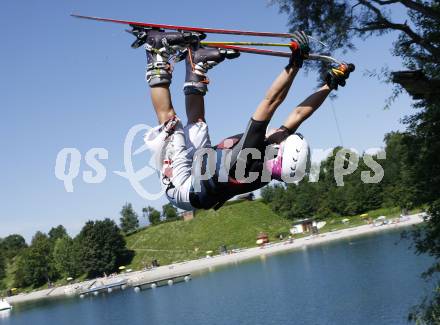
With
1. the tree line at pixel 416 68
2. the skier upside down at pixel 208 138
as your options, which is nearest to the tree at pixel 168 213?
the tree line at pixel 416 68

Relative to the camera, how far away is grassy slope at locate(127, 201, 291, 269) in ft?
279

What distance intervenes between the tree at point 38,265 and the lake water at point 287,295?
2174cm

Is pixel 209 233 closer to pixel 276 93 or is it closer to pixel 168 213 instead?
pixel 168 213

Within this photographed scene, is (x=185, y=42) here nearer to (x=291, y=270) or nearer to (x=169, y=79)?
(x=169, y=79)

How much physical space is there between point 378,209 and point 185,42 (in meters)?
80.1

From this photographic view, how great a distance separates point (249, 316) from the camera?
3481cm

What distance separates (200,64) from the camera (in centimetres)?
450

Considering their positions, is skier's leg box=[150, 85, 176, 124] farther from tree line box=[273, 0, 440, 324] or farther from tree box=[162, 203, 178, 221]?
tree box=[162, 203, 178, 221]

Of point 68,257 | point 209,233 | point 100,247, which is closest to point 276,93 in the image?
point 209,233

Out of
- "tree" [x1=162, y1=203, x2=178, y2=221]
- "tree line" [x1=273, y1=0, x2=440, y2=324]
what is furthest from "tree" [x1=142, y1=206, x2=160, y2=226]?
"tree line" [x1=273, y1=0, x2=440, y2=324]

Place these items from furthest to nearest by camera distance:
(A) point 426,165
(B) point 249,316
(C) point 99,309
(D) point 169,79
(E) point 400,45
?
1. (C) point 99,309
2. (B) point 249,316
3. (A) point 426,165
4. (E) point 400,45
5. (D) point 169,79

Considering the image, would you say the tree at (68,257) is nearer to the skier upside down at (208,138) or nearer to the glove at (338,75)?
the skier upside down at (208,138)

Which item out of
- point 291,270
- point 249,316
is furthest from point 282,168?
point 291,270

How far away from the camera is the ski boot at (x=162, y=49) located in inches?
165
